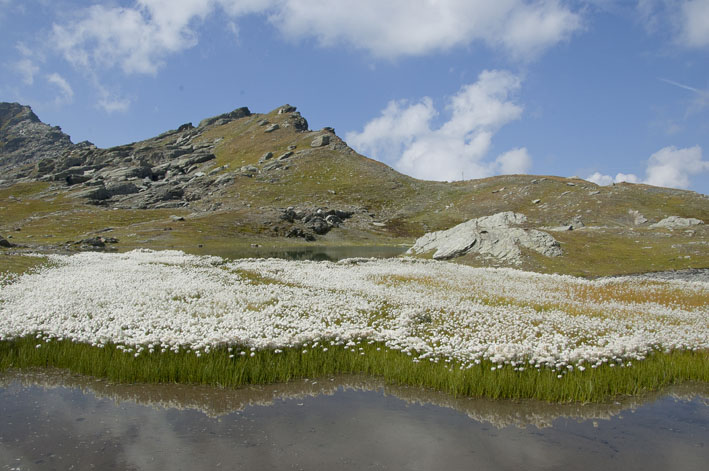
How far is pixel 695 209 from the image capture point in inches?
4456

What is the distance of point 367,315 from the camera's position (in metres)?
21.3

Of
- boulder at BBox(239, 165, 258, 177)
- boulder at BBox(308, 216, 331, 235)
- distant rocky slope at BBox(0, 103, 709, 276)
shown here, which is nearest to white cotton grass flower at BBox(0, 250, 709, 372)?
distant rocky slope at BBox(0, 103, 709, 276)

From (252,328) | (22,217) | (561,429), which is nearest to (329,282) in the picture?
(252,328)

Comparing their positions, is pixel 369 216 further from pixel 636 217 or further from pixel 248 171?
pixel 636 217

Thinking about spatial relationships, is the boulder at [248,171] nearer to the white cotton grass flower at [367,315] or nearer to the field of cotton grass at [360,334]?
the white cotton grass flower at [367,315]

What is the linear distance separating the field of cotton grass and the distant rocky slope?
2552cm

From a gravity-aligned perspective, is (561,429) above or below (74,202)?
below

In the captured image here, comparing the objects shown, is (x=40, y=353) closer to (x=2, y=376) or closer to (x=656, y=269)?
(x=2, y=376)

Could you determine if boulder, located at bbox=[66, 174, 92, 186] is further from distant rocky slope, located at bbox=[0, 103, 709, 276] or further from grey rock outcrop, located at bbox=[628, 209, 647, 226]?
grey rock outcrop, located at bbox=[628, 209, 647, 226]

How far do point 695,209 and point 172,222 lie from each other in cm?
14079

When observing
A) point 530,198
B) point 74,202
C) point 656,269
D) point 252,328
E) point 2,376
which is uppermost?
point 530,198

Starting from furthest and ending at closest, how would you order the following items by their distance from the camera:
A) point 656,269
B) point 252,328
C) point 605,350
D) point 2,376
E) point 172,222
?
1. point 172,222
2. point 656,269
3. point 252,328
4. point 605,350
5. point 2,376

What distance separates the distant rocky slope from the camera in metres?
54.8

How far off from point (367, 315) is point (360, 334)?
4519mm
